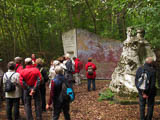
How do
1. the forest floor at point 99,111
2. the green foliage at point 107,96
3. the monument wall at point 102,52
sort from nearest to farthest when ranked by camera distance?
the forest floor at point 99,111 < the green foliage at point 107,96 < the monument wall at point 102,52

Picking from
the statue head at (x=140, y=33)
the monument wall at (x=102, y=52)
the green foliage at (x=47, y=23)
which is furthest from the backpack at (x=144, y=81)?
the green foliage at (x=47, y=23)

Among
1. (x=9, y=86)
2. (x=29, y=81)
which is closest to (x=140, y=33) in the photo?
(x=29, y=81)

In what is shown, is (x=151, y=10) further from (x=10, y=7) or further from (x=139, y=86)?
(x=10, y=7)

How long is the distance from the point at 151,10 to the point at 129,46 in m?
1.85

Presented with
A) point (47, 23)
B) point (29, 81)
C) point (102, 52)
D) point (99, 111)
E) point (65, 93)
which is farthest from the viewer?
point (47, 23)

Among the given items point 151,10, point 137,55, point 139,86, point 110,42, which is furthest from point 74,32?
point 139,86

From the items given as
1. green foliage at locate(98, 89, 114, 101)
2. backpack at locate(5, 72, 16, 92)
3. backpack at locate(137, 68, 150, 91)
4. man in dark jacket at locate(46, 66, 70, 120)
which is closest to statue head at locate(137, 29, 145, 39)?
green foliage at locate(98, 89, 114, 101)

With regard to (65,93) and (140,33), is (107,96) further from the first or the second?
(65,93)

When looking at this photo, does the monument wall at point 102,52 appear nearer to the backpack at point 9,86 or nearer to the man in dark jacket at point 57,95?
the backpack at point 9,86

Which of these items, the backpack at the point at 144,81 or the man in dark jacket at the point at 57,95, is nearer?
the man in dark jacket at the point at 57,95

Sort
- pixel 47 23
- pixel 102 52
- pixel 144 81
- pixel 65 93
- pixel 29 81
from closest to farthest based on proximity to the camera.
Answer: pixel 65 93 < pixel 144 81 < pixel 29 81 < pixel 102 52 < pixel 47 23

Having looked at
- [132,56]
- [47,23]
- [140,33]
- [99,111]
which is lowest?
[99,111]

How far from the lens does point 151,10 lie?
5.51 meters

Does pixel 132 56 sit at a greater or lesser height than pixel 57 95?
greater
